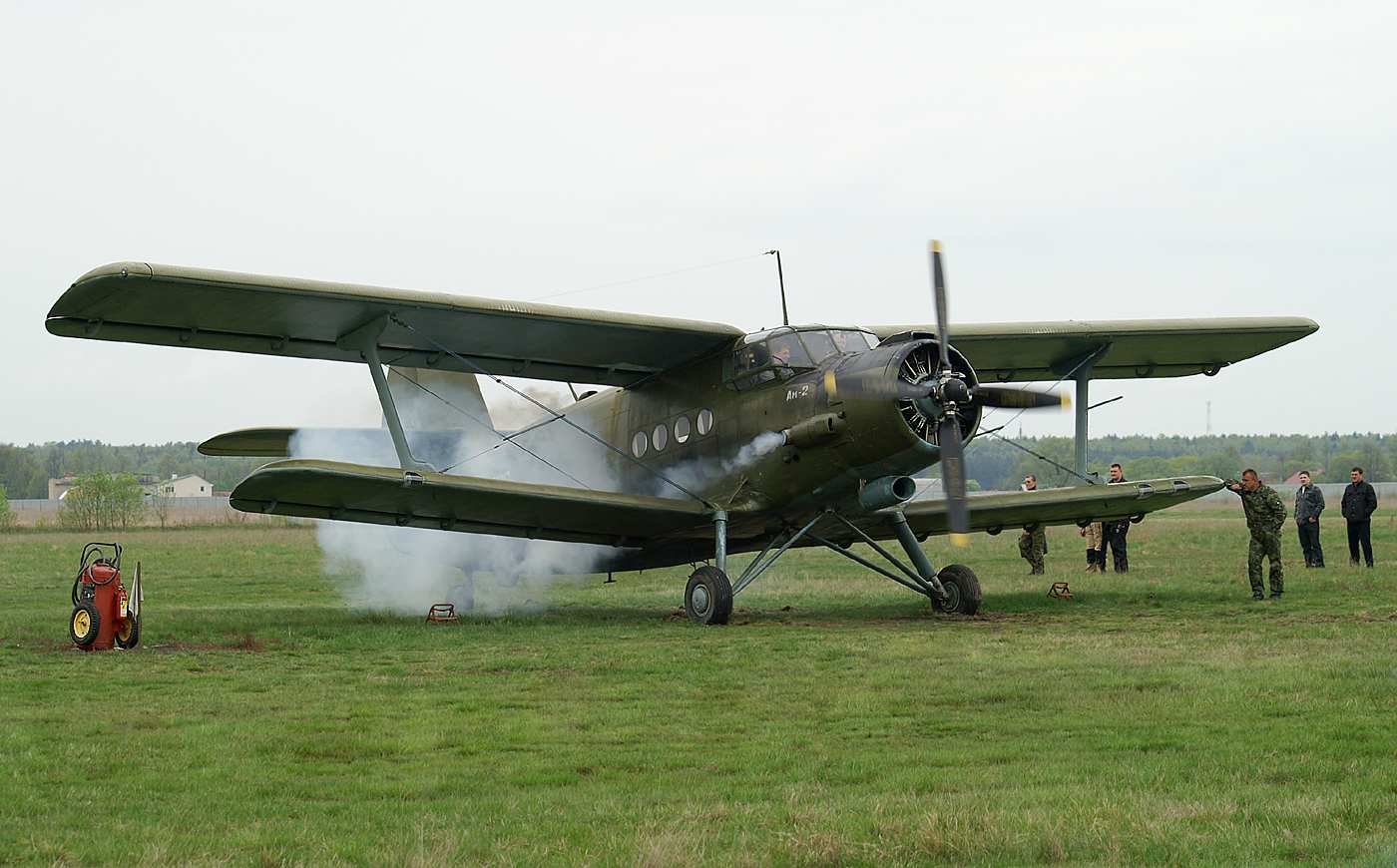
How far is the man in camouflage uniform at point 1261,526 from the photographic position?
18641 millimetres

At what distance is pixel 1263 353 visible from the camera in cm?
2117

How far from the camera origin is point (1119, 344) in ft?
67.4

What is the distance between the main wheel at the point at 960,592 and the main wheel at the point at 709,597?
2.98 meters

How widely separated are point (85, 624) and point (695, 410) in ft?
25.4

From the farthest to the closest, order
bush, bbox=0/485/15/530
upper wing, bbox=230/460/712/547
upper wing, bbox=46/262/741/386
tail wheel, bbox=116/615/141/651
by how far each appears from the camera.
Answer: bush, bbox=0/485/15/530 → upper wing, bbox=230/460/712/547 → upper wing, bbox=46/262/741/386 → tail wheel, bbox=116/615/141/651

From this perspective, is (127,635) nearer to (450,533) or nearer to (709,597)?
(709,597)

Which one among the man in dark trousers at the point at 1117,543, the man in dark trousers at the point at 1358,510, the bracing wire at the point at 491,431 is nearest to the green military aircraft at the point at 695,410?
the bracing wire at the point at 491,431

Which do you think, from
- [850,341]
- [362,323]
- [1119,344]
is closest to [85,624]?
[362,323]

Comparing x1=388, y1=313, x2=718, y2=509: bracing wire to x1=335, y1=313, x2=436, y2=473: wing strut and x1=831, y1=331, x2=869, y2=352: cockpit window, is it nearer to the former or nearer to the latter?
x1=335, y1=313, x2=436, y2=473: wing strut

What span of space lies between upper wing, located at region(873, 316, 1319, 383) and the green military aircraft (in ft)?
0.14

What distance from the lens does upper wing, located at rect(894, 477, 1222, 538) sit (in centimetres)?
1908

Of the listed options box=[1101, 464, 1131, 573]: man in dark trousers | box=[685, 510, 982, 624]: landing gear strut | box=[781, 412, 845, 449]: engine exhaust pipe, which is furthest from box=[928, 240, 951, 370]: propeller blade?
box=[1101, 464, 1131, 573]: man in dark trousers

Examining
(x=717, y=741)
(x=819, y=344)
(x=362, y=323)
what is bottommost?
(x=717, y=741)

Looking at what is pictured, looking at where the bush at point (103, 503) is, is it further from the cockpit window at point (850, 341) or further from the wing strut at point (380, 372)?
the cockpit window at point (850, 341)
